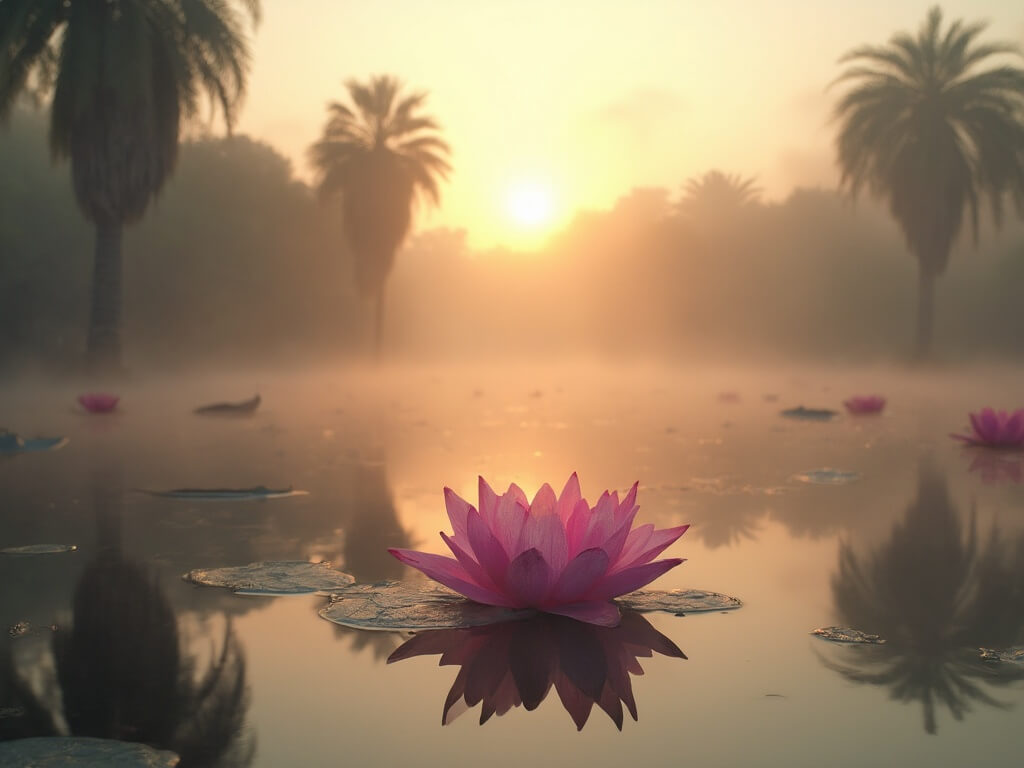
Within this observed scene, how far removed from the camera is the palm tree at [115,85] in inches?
639

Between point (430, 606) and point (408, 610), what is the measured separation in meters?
0.08

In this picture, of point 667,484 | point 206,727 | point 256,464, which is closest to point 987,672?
point 206,727

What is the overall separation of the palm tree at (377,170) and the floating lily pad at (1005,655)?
26.5 m

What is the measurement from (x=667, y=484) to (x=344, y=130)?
82.7 feet

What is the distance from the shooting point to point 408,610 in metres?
3.08

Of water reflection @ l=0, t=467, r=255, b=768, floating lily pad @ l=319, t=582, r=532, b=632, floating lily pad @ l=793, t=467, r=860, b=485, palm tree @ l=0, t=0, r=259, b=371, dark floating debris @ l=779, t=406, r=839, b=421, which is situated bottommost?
water reflection @ l=0, t=467, r=255, b=768

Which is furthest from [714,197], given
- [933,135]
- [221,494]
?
[221,494]

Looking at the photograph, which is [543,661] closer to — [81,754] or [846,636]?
[846,636]

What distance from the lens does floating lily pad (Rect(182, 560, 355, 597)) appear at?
3445mm

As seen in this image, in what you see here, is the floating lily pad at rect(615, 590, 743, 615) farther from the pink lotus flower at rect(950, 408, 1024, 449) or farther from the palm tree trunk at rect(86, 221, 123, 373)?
the palm tree trunk at rect(86, 221, 123, 373)

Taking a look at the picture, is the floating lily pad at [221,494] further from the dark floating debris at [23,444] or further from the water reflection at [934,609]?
the water reflection at [934,609]

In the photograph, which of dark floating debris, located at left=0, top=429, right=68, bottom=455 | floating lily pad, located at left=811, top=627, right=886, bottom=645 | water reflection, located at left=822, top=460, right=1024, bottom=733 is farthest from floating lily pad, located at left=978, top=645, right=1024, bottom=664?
dark floating debris, located at left=0, top=429, right=68, bottom=455

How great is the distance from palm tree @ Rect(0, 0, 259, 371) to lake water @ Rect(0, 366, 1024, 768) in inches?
379

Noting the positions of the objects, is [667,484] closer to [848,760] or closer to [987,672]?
[987,672]
